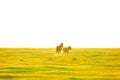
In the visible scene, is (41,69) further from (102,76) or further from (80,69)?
(102,76)

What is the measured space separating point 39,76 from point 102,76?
3771 mm

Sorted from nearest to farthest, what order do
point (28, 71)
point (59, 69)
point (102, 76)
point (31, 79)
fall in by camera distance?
point (31, 79) < point (102, 76) < point (28, 71) < point (59, 69)

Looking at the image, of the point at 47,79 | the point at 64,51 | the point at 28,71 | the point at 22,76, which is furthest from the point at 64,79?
the point at 64,51

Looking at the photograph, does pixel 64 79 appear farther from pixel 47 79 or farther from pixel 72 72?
pixel 72 72

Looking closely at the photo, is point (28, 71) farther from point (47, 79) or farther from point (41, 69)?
point (47, 79)

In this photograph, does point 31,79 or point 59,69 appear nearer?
point 31,79

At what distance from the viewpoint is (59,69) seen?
100 feet

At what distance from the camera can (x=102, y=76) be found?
86.4 ft

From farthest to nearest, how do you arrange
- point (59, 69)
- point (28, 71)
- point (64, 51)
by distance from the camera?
point (64, 51), point (59, 69), point (28, 71)

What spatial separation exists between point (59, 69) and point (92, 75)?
4.13 metres

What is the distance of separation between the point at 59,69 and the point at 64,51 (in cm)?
1477

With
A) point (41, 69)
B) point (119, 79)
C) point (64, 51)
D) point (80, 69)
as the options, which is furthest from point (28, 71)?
point (64, 51)

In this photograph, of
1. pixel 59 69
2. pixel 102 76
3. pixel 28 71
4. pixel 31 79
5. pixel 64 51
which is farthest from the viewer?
pixel 64 51

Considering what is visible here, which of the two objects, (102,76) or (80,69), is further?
(80,69)
